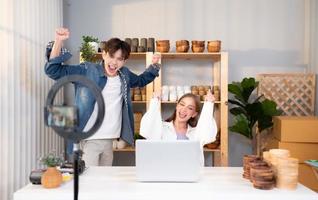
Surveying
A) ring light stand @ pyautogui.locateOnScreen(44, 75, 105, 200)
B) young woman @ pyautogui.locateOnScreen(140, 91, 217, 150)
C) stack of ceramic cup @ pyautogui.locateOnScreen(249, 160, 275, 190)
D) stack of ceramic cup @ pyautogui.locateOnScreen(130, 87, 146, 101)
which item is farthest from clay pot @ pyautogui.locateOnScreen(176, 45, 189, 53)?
ring light stand @ pyautogui.locateOnScreen(44, 75, 105, 200)

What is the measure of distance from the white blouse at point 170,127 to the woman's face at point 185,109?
0.08 meters

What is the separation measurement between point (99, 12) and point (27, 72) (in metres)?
1.37

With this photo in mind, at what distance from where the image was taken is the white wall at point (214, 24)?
391 centimetres

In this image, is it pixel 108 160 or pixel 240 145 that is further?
pixel 240 145

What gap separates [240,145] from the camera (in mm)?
3988

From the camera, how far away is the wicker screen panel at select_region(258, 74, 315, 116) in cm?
381

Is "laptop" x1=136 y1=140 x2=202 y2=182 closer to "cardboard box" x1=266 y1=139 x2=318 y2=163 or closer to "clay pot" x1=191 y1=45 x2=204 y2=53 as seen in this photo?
"cardboard box" x1=266 y1=139 x2=318 y2=163

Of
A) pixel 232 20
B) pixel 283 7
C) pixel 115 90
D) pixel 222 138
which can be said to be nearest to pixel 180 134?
pixel 115 90

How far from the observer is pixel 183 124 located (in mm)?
2270

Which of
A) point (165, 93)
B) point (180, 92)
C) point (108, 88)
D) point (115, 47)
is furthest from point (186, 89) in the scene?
point (115, 47)

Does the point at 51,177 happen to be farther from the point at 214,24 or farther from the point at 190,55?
the point at 214,24

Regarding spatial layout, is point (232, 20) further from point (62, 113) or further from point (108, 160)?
point (62, 113)

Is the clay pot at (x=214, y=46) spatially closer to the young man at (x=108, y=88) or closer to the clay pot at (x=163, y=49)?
the clay pot at (x=163, y=49)

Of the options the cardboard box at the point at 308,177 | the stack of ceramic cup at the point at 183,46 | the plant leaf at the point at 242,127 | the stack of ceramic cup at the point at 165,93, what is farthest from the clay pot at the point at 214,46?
the cardboard box at the point at 308,177
